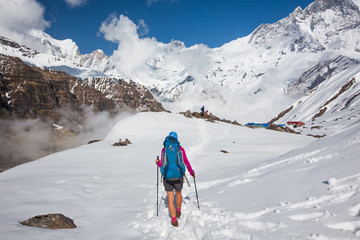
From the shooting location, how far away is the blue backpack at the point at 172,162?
7.34 metres

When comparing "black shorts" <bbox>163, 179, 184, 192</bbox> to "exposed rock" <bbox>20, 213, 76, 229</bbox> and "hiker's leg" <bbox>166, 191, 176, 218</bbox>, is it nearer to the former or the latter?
"hiker's leg" <bbox>166, 191, 176, 218</bbox>

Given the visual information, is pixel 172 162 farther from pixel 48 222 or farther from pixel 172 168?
pixel 48 222

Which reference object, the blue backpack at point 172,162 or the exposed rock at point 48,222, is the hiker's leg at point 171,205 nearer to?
the blue backpack at point 172,162

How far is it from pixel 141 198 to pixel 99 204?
1.66m

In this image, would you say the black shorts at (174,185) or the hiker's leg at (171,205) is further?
the black shorts at (174,185)

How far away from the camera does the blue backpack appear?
734 centimetres

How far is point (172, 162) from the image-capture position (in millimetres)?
7387

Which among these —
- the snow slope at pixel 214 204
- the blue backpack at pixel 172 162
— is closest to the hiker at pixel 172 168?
the blue backpack at pixel 172 162

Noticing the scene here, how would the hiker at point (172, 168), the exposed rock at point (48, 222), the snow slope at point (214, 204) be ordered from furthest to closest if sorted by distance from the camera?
the hiker at point (172, 168)
the exposed rock at point (48, 222)
the snow slope at point (214, 204)

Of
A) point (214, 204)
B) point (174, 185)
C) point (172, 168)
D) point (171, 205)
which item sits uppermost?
point (172, 168)

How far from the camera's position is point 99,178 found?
12.3 m

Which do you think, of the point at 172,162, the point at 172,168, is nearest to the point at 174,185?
the point at 172,168

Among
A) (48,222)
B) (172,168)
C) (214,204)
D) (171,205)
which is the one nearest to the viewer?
(48,222)

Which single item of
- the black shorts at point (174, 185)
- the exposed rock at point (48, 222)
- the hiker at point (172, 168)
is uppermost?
the hiker at point (172, 168)
